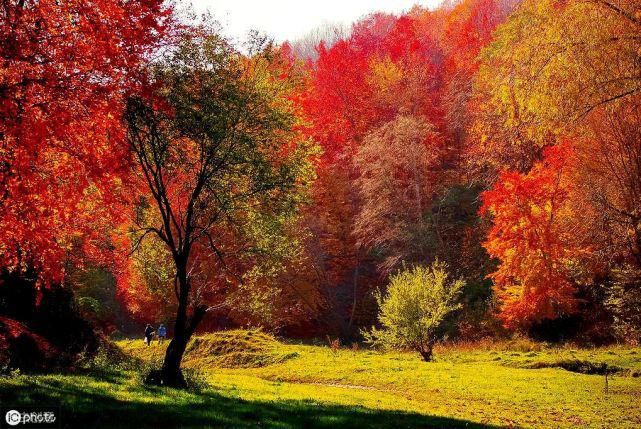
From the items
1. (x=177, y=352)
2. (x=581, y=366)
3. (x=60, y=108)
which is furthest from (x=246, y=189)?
(x=581, y=366)

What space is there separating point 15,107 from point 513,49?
474 inches

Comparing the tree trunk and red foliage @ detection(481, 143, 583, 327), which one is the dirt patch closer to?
red foliage @ detection(481, 143, 583, 327)

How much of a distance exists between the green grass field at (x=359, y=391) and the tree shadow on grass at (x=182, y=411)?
0.03 meters

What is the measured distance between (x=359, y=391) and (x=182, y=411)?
9892 millimetres

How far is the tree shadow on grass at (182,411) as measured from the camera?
899 centimetres

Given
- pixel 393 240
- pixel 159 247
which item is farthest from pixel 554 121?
pixel 393 240

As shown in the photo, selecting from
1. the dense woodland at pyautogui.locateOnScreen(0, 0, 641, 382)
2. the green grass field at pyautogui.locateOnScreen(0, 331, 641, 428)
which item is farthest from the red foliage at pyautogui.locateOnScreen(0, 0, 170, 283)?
the green grass field at pyautogui.locateOnScreen(0, 331, 641, 428)

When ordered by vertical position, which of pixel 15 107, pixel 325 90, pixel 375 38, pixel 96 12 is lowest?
pixel 15 107

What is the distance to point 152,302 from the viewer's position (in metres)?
47.9

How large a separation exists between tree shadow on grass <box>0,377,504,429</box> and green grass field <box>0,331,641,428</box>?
3 cm

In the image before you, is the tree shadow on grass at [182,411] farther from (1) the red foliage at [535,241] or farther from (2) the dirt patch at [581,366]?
(1) the red foliage at [535,241]

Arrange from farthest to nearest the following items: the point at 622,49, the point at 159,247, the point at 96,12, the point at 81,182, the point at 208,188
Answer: the point at 159,247
the point at 208,188
the point at 81,182
the point at 96,12
the point at 622,49

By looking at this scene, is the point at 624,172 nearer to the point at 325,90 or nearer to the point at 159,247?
the point at 159,247

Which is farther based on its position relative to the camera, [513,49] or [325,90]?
[325,90]
